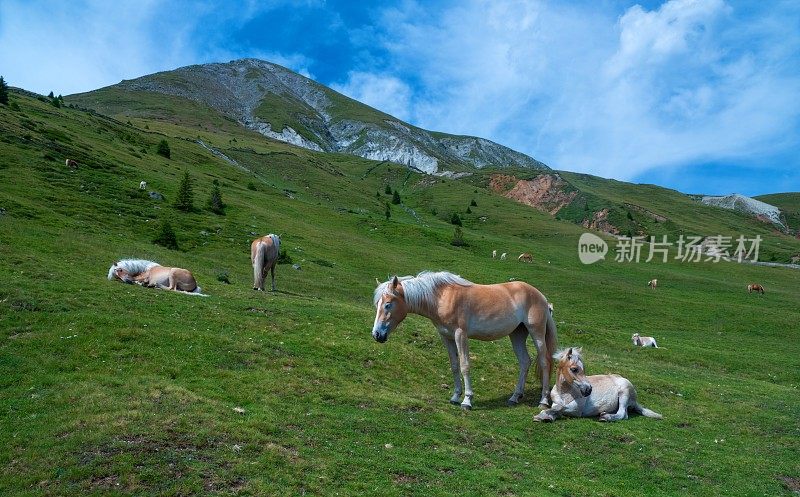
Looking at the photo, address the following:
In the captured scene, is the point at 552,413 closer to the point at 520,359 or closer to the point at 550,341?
the point at 520,359

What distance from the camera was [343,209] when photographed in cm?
7300

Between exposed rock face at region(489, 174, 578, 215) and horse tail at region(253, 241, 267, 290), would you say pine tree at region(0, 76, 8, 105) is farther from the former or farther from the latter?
exposed rock face at region(489, 174, 578, 215)

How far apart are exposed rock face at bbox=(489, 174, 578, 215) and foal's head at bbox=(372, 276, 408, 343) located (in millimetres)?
117920

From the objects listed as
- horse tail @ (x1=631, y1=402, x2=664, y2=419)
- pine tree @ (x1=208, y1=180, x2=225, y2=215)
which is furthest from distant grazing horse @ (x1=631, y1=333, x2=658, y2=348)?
pine tree @ (x1=208, y1=180, x2=225, y2=215)

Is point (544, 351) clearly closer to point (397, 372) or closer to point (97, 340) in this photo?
point (397, 372)

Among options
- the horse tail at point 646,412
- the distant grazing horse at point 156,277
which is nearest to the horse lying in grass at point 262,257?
the distant grazing horse at point 156,277

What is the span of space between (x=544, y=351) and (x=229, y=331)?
29.0ft

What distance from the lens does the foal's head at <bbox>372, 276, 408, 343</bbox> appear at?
11391mm

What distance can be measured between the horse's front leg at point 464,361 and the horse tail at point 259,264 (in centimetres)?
1363

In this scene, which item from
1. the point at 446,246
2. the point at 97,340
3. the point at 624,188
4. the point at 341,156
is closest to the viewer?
the point at 97,340

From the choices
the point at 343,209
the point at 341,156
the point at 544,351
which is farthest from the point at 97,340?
the point at 341,156

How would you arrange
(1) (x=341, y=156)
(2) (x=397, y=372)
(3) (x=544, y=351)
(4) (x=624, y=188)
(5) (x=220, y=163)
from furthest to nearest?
(4) (x=624, y=188)
(1) (x=341, y=156)
(5) (x=220, y=163)
(2) (x=397, y=372)
(3) (x=544, y=351)

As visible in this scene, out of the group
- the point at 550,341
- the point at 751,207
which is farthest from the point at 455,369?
the point at 751,207

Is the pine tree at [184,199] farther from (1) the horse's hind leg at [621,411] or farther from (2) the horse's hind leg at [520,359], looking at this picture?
(1) the horse's hind leg at [621,411]
